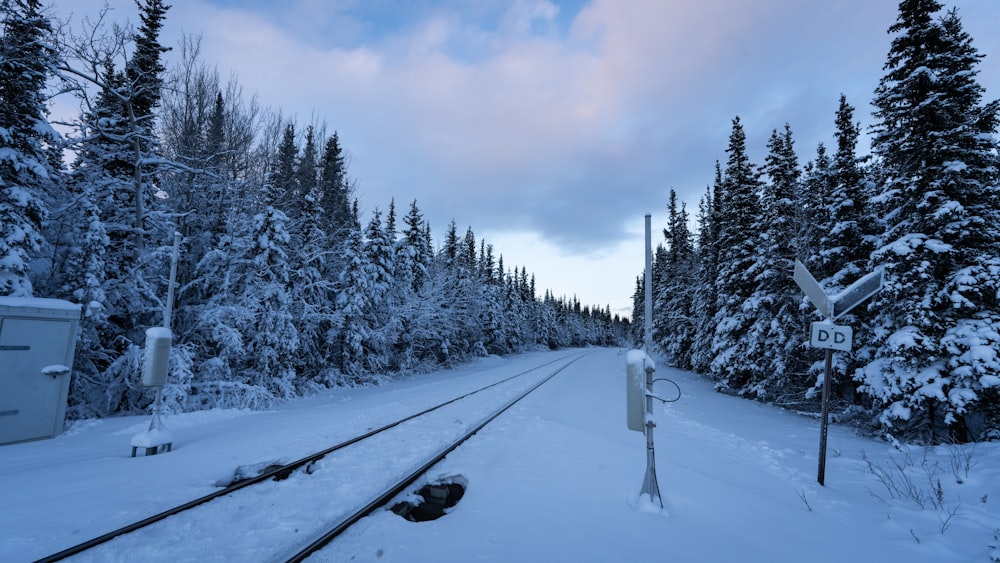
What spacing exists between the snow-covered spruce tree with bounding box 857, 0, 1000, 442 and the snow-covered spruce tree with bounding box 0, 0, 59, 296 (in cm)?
2090

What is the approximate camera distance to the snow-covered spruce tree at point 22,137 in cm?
936

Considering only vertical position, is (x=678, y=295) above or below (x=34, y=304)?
above

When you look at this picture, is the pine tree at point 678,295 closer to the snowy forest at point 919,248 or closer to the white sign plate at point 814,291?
the snowy forest at point 919,248

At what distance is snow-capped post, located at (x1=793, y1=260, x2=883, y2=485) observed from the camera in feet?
19.1

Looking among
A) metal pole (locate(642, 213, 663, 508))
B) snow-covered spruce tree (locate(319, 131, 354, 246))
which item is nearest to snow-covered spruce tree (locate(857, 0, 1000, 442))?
metal pole (locate(642, 213, 663, 508))

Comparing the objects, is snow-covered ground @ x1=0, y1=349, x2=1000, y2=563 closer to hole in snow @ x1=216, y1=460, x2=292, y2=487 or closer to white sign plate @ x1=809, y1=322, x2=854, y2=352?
hole in snow @ x1=216, y1=460, x2=292, y2=487

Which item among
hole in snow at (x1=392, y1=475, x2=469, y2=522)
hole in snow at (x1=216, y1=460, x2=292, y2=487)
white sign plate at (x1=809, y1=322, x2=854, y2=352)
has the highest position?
white sign plate at (x1=809, y1=322, x2=854, y2=352)

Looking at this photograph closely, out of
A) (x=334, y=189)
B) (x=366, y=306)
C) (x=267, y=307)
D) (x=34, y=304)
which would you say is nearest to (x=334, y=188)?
(x=334, y=189)

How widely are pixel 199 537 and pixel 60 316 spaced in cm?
738

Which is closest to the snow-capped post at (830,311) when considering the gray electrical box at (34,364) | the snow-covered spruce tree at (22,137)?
the gray electrical box at (34,364)

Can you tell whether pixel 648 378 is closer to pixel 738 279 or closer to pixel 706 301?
pixel 738 279

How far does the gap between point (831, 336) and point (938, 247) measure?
21.4 ft

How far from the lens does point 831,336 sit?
588cm

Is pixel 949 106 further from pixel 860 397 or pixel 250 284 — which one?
pixel 250 284
